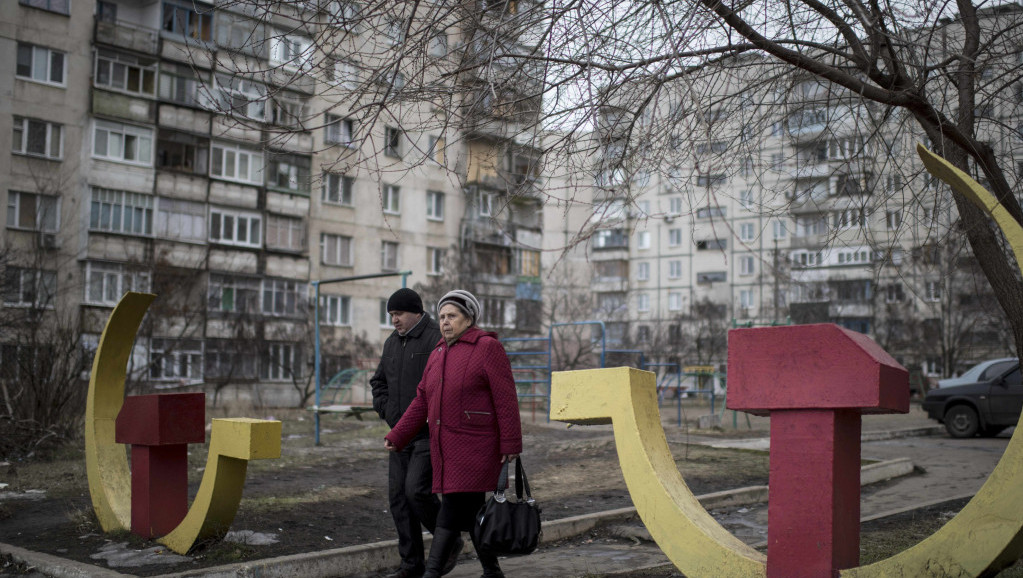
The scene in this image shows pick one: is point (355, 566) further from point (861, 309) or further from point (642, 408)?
point (861, 309)

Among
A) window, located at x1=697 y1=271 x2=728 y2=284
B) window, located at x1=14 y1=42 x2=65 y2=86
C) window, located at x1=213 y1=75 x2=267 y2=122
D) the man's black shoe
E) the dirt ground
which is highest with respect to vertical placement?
window, located at x1=14 y1=42 x2=65 y2=86

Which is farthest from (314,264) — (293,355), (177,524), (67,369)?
(177,524)

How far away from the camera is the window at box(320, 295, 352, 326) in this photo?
42531 millimetres

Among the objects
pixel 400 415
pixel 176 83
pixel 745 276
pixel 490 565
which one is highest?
pixel 176 83

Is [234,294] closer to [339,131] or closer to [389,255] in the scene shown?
[389,255]

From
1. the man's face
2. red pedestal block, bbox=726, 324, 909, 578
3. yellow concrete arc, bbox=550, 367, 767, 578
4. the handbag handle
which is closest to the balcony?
the man's face

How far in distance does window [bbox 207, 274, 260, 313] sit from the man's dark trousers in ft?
108

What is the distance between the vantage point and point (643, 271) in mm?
69125

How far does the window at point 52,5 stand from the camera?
3338 cm

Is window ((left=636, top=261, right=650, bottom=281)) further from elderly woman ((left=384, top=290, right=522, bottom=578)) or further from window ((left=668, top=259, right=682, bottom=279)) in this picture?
elderly woman ((left=384, top=290, right=522, bottom=578))

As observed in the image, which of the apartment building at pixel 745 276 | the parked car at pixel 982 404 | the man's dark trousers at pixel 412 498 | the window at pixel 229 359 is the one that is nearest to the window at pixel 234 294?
the window at pixel 229 359

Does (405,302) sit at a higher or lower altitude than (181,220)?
lower

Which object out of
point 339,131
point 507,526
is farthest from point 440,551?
point 339,131

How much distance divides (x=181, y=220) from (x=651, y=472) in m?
35.2
